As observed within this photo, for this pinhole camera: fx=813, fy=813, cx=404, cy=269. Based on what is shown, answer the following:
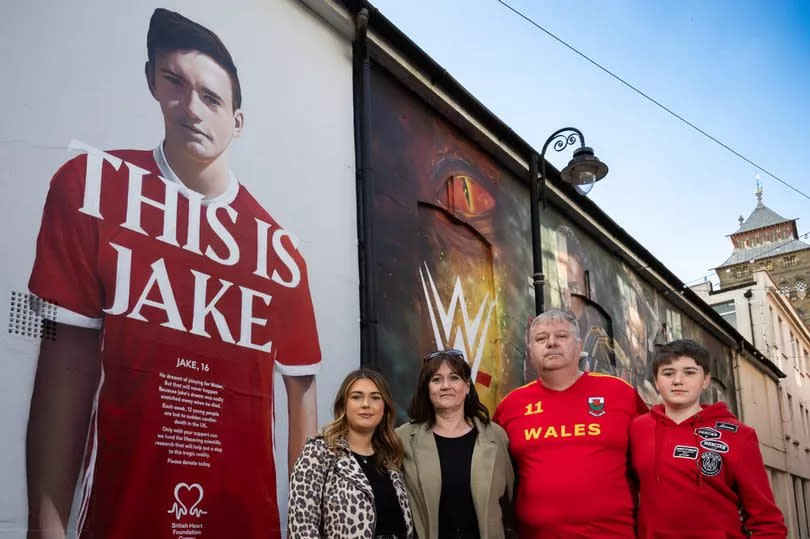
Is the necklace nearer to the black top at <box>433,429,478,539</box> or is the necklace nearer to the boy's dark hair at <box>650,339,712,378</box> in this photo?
the black top at <box>433,429,478,539</box>

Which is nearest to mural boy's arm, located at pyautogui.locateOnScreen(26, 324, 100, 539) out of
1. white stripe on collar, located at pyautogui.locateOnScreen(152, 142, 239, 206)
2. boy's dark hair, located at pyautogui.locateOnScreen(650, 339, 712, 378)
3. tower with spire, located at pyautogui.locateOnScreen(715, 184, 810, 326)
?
white stripe on collar, located at pyautogui.locateOnScreen(152, 142, 239, 206)

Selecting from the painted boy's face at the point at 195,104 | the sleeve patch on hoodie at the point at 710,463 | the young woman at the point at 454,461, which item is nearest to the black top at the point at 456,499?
the young woman at the point at 454,461

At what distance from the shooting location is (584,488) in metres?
4.05

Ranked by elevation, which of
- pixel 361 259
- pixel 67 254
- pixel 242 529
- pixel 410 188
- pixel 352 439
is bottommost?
pixel 242 529

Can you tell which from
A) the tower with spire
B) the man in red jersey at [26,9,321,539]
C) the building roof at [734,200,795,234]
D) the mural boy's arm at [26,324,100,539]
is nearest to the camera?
the mural boy's arm at [26,324,100,539]

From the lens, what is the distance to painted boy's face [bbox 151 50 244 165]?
5.52 m

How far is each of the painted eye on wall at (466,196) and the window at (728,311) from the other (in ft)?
75.6

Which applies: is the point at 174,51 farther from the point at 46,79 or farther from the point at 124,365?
the point at 124,365

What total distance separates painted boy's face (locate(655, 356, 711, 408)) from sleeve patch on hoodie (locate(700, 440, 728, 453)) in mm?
226

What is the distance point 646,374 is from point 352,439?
1238 centimetres

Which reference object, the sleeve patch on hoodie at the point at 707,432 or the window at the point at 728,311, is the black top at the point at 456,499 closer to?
the sleeve patch on hoodie at the point at 707,432

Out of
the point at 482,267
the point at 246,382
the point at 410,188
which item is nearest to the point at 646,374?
the point at 482,267

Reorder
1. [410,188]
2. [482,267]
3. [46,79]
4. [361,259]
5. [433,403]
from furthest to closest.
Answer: [482,267] → [410,188] → [361,259] → [46,79] → [433,403]

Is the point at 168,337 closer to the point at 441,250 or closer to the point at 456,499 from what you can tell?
the point at 456,499
